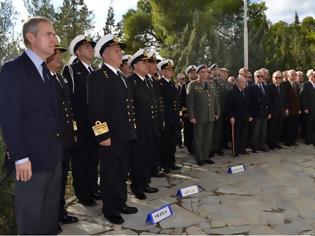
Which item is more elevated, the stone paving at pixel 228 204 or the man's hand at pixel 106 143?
the man's hand at pixel 106 143

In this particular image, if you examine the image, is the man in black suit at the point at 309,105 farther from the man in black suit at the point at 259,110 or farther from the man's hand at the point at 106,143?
the man's hand at the point at 106,143

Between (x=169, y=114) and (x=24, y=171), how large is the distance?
4300 millimetres

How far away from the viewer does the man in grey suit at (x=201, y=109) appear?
742 centimetres

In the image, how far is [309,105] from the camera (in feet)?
31.2

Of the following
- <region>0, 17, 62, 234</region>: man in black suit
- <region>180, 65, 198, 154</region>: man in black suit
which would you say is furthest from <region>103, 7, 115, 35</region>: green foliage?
<region>0, 17, 62, 234</region>: man in black suit

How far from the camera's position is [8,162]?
314 centimetres

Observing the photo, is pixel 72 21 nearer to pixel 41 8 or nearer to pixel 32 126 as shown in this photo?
pixel 41 8

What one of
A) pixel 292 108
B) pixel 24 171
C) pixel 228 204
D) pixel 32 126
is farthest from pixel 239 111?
pixel 24 171

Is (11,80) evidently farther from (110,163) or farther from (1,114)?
(110,163)

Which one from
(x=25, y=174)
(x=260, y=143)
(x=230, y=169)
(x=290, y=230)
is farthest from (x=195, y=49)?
(x=25, y=174)

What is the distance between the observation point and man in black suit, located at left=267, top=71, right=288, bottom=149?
8953mm

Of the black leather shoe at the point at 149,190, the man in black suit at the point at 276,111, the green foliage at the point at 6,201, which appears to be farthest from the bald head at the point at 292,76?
the green foliage at the point at 6,201

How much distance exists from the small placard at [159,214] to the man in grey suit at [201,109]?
2841mm

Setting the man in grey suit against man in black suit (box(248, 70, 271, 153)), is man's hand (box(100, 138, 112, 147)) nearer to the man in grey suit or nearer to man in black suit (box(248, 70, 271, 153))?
the man in grey suit
